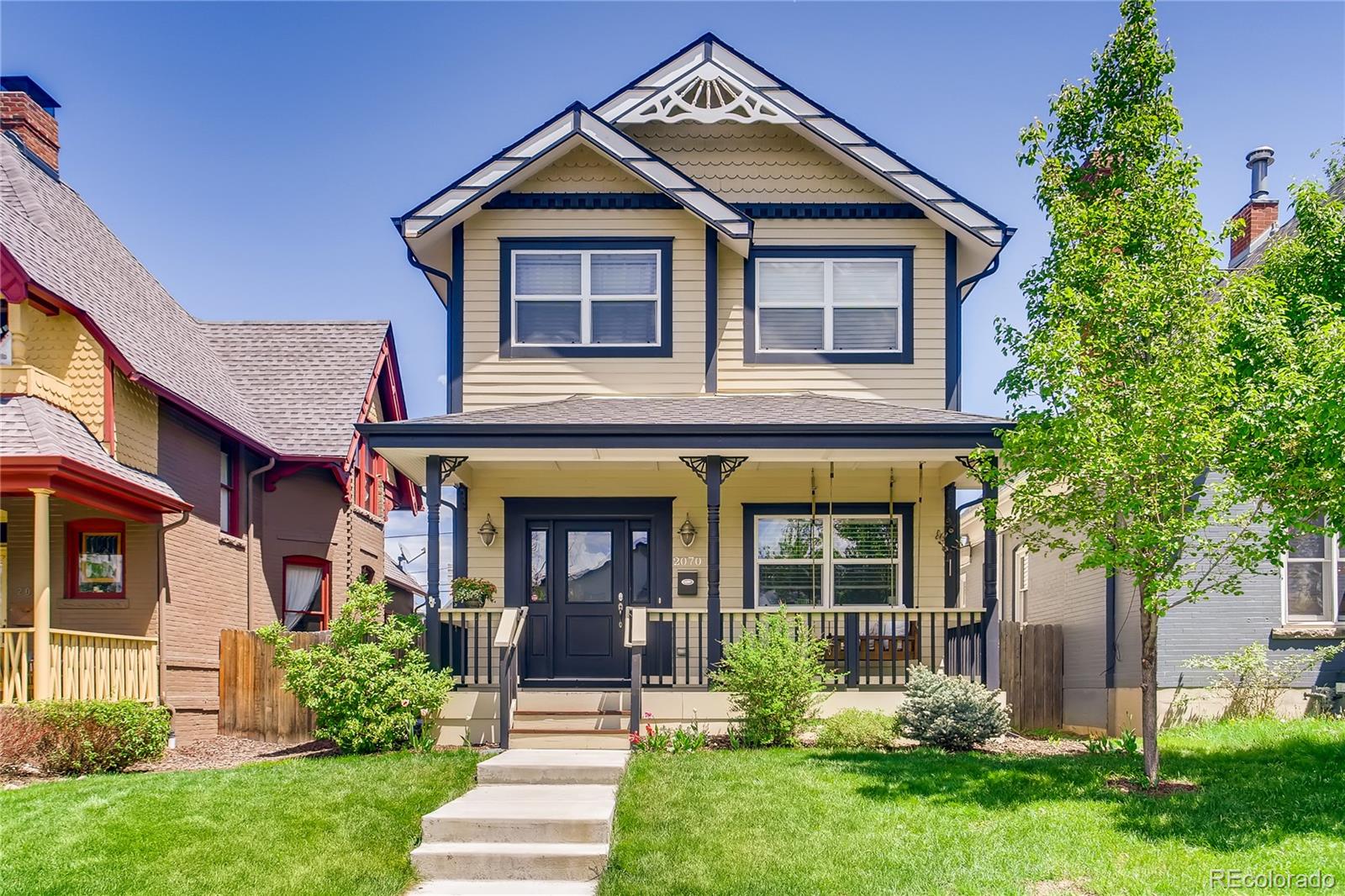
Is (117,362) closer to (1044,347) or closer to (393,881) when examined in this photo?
(393,881)

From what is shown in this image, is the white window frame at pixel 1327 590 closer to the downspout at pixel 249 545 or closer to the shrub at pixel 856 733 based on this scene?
the shrub at pixel 856 733

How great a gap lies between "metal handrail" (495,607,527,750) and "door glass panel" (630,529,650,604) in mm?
2093

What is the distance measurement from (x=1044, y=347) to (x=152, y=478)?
11.3 meters

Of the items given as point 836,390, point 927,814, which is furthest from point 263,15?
point 927,814

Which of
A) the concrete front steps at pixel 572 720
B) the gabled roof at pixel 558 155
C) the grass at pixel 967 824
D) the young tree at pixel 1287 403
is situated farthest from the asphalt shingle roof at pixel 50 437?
the young tree at pixel 1287 403

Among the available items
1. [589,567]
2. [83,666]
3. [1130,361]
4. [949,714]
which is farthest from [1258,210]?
[83,666]

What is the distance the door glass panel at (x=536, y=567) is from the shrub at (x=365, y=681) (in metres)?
2.60

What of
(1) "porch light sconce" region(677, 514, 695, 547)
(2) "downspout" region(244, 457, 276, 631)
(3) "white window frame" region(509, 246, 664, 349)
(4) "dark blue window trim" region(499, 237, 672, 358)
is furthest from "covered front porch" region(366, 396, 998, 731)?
(2) "downspout" region(244, 457, 276, 631)

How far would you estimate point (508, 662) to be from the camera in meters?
11.2

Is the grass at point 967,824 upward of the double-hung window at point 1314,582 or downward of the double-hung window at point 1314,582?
downward

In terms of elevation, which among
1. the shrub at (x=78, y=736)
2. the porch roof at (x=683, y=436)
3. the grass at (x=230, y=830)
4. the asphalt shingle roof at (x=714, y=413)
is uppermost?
the asphalt shingle roof at (x=714, y=413)

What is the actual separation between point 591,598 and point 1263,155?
43.3 feet

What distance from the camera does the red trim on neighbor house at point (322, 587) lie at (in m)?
19.3

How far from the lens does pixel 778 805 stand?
26.8ft
